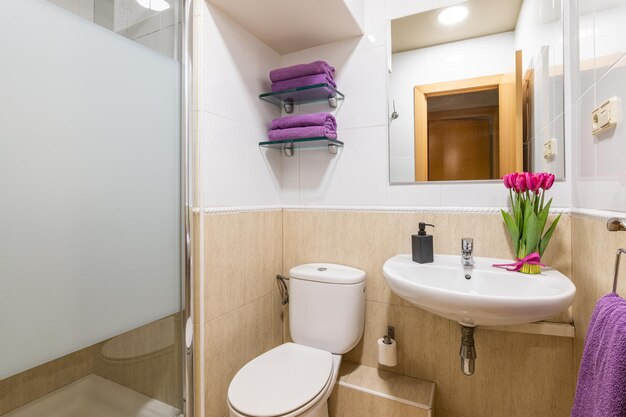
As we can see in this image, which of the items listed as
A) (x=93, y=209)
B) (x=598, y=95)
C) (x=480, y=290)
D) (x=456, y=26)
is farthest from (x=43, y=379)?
(x=456, y=26)

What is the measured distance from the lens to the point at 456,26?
133 cm

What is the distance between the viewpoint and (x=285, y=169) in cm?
171

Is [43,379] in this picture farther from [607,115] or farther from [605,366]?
[607,115]

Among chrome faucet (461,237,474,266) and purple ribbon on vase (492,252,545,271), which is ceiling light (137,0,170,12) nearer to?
chrome faucet (461,237,474,266)

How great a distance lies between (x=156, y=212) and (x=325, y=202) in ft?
2.67

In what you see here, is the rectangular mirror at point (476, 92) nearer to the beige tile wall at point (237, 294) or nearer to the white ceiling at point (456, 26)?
the white ceiling at point (456, 26)

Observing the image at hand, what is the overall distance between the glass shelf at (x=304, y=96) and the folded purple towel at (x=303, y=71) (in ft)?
0.22

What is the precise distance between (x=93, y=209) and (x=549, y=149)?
5.17ft

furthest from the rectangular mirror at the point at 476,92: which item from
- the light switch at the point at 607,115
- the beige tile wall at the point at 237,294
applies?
the beige tile wall at the point at 237,294

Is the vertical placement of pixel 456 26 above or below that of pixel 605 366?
above

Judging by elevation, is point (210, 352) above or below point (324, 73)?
below

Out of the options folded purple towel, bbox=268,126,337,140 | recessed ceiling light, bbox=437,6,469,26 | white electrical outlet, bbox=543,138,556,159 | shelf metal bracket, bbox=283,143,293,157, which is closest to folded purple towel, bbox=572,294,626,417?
white electrical outlet, bbox=543,138,556,159

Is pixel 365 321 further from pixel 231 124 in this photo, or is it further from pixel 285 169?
pixel 231 124

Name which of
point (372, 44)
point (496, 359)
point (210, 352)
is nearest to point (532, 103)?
point (372, 44)
